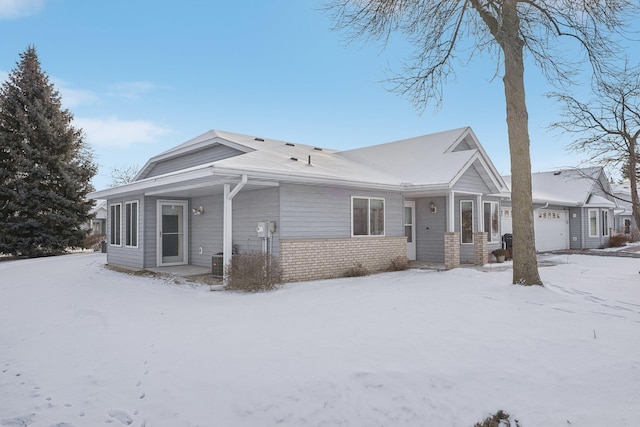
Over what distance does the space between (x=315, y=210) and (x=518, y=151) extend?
16.9 feet

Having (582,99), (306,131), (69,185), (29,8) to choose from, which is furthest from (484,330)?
(69,185)

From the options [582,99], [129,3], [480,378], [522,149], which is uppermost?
[129,3]

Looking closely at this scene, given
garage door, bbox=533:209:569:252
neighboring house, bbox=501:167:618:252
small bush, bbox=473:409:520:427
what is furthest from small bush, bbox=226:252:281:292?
neighboring house, bbox=501:167:618:252

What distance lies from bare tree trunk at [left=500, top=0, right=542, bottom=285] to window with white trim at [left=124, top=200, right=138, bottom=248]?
11.5 metres

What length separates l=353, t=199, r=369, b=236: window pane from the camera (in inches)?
477

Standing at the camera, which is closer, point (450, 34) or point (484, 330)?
point (484, 330)

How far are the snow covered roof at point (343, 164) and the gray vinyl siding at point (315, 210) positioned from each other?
15.8 inches

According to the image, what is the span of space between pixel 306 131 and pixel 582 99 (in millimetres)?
15250

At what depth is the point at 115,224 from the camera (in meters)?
15.3

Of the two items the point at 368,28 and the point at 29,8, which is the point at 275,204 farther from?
the point at 29,8

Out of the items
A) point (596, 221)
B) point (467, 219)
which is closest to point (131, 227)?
point (467, 219)

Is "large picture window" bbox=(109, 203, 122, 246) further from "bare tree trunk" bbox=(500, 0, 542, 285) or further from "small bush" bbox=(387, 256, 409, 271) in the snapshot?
"bare tree trunk" bbox=(500, 0, 542, 285)

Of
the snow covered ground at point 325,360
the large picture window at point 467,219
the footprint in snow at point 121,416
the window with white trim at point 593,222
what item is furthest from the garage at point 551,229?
the footprint in snow at point 121,416

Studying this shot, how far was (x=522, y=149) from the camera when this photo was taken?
9094 millimetres
